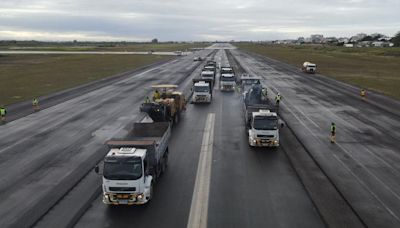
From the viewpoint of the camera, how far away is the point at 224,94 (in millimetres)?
59188

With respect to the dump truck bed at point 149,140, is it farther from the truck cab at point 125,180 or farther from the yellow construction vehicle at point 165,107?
the yellow construction vehicle at point 165,107

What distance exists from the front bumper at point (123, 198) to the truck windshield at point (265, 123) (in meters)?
13.1

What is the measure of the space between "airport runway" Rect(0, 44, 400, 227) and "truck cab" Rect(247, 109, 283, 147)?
634 mm

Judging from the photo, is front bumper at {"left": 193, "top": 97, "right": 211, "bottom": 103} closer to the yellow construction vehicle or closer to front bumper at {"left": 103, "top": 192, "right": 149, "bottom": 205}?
the yellow construction vehicle

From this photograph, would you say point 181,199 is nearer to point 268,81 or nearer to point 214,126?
point 214,126

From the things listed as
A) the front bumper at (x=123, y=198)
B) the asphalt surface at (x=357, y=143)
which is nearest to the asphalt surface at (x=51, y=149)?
the front bumper at (x=123, y=198)

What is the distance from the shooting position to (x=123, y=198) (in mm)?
18719

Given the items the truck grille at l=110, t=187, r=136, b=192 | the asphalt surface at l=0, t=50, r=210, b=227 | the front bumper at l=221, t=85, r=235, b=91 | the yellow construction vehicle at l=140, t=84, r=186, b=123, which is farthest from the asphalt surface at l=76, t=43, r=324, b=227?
the front bumper at l=221, t=85, r=235, b=91

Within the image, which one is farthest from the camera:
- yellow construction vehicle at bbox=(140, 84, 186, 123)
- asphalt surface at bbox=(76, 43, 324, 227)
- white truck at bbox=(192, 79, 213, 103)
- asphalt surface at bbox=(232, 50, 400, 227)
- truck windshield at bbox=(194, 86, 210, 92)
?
truck windshield at bbox=(194, 86, 210, 92)

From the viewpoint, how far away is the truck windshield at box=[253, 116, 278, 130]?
96.8 ft

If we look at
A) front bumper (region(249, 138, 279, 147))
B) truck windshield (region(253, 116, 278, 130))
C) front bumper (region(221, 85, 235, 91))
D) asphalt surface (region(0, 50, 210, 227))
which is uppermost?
truck windshield (region(253, 116, 278, 130))

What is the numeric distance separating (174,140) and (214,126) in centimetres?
618

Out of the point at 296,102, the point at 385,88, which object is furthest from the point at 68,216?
the point at 385,88

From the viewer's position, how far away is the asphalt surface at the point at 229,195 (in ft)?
59.0
